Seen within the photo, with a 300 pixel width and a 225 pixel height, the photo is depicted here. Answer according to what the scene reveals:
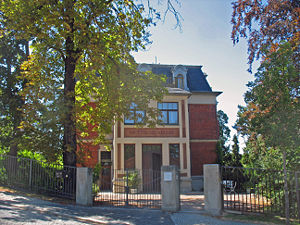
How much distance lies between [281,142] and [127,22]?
8.53 m

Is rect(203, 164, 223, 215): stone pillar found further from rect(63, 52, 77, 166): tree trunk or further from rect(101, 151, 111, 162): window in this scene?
rect(101, 151, 111, 162): window

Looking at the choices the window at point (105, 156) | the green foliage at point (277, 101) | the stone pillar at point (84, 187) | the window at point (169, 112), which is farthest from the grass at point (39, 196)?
the window at point (169, 112)

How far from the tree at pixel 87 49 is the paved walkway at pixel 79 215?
2710 mm

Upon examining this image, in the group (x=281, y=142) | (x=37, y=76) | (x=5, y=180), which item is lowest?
(x=5, y=180)

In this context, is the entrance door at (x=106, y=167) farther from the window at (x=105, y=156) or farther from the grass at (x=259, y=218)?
the grass at (x=259, y=218)

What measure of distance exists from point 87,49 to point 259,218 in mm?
8977

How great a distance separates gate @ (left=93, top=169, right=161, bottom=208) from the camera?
1199 centimetres

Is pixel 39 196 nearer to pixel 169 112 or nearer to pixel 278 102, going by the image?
pixel 278 102

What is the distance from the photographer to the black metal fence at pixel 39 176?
12.0m

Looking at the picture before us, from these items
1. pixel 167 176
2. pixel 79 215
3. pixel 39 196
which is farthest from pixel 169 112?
pixel 79 215

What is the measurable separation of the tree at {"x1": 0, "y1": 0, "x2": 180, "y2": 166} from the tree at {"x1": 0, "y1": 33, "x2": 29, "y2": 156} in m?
2.13

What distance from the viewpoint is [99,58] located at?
11719 millimetres

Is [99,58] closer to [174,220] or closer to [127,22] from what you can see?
Result: [127,22]

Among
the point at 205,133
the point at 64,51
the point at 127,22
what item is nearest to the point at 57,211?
the point at 64,51
